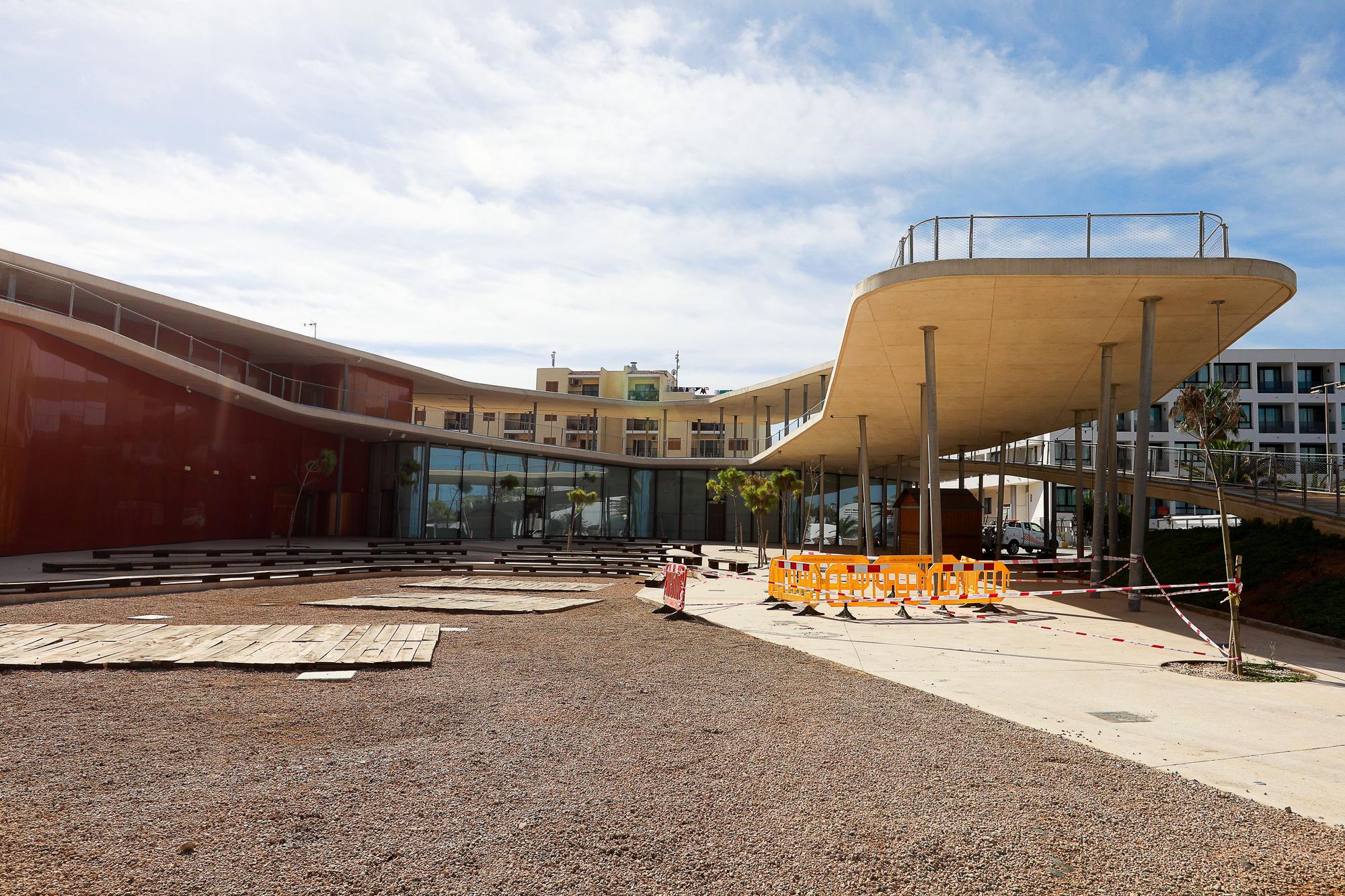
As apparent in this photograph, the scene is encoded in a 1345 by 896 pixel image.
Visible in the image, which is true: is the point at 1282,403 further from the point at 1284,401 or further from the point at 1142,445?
the point at 1142,445

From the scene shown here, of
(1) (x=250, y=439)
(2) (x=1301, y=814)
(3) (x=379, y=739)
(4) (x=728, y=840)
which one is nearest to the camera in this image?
(4) (x=728, y=840)

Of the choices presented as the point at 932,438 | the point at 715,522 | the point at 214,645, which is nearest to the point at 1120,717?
the point at 214,645

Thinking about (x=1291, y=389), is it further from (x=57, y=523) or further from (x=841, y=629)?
(x=57, y=523)

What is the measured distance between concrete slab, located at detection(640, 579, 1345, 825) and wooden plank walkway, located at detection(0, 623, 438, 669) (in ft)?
16.2

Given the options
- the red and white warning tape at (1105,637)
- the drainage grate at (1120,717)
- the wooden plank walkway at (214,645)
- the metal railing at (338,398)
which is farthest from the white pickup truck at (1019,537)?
Result: the wooden plank walkway at (214,645)

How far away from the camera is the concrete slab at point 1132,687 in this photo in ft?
18.1

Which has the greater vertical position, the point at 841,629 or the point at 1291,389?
the point at 1291,389

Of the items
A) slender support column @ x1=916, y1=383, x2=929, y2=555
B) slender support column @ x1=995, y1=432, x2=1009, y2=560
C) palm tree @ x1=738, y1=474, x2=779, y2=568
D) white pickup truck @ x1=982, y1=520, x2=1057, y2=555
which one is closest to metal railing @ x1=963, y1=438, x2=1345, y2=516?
slender support column @ x1=995, y1=432, x2=1009, y2=560

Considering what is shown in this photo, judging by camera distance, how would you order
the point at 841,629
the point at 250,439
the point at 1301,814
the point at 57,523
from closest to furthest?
the point at 1301,814, the point at 841,629, the point at 57,523, the point at 250,439

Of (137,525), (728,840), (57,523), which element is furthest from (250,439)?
(728,840)

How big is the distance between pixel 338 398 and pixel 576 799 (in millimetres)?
30806

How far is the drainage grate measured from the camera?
6.80 metres

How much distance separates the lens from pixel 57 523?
71.8 feet

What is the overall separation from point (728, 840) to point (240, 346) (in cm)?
3373
